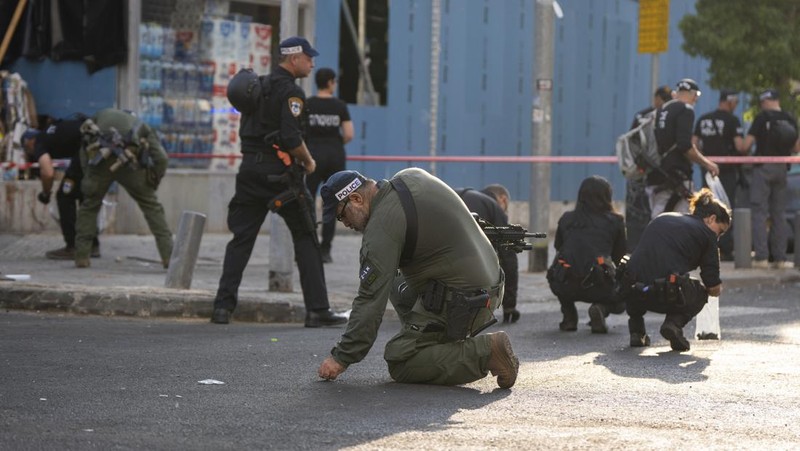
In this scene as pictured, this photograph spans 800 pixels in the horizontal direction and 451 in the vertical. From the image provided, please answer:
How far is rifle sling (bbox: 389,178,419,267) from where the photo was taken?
712 centimetres

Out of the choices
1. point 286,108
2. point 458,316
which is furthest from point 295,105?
point 458,316

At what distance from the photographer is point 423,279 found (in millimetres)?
7367

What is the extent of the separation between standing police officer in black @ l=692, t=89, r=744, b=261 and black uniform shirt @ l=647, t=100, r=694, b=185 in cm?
270

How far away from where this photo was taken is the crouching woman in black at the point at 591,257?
10453 mm

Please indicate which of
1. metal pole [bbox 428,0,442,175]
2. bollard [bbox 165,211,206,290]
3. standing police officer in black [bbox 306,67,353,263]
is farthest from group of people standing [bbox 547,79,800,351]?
metal pole [bbox 428,0,442,175]

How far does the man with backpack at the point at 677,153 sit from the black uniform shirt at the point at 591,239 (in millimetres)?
3121

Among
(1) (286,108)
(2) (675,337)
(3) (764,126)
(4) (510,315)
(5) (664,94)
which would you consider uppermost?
(5) (664,94)

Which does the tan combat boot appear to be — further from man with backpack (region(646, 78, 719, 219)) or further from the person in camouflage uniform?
man with backpack (region(646, 78, 719, 219))

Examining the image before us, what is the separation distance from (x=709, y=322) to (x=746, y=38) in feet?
37.0

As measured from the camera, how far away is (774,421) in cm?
649

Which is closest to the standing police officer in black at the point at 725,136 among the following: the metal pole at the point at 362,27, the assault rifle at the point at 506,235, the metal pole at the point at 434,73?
the metal pole at the point at 434,73

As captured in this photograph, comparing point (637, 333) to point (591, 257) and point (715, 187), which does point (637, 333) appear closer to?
point (591, 257)

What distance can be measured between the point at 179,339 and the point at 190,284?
2628 mm

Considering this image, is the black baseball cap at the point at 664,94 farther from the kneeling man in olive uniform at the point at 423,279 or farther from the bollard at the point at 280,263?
the kneeling man in olive uniform at the point at 423,279
